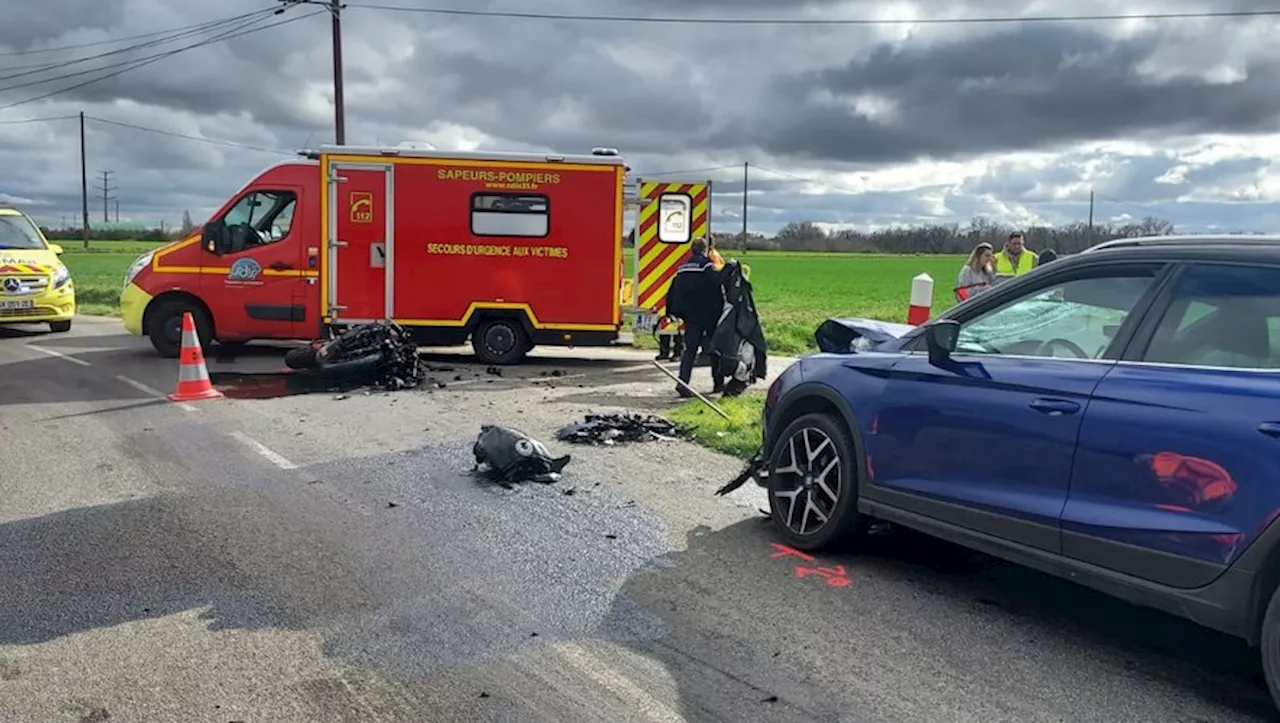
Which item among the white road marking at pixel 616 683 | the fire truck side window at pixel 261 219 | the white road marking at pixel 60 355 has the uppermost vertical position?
the fire truck side window at pixel 261 219

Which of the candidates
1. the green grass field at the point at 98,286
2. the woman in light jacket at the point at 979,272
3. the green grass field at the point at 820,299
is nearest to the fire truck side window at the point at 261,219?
the green grass field at the point at 820,299

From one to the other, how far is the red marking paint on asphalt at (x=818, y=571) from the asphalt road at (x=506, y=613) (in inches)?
1.4

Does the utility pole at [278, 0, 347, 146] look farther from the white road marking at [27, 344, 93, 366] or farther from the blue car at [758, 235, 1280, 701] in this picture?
the blue car at [758, 235, 1280, 701]

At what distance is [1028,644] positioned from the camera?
4.29 metres

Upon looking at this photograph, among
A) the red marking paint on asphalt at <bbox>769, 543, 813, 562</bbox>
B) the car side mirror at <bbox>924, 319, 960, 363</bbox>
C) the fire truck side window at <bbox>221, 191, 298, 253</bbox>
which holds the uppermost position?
the fire truck side window at <bbox>221, 191, 298, 253</bbox>

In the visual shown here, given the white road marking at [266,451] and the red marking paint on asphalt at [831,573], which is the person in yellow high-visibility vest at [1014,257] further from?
the white road marking at [266,451]

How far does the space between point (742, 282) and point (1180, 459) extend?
7704 millimetres

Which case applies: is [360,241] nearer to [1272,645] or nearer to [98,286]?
[1272,645]

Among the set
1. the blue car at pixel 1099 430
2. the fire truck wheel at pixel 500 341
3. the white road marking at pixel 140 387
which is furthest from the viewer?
the fire truck wheel at pixel 500 341

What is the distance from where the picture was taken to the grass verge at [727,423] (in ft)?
27.2

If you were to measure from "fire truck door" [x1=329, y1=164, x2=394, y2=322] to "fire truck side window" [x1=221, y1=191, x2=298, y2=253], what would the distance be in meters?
0.70

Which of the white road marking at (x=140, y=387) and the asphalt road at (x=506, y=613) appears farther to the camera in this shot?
the white road marking at (x=140, y=387)

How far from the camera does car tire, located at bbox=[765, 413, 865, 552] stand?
523cm

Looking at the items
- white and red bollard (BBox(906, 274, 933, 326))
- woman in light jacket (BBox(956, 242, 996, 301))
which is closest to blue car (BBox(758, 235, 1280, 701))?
white and red bollard (BBox(906, 274, 933, 326))
